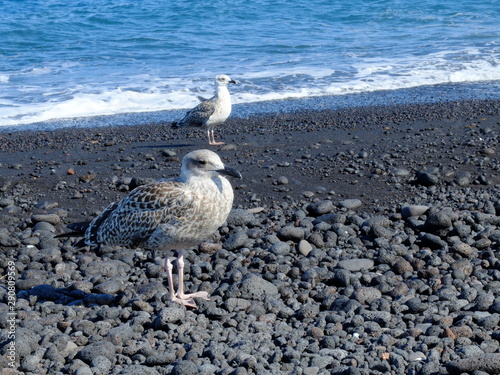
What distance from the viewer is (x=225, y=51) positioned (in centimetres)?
1878

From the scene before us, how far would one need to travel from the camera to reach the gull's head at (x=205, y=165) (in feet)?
15.2

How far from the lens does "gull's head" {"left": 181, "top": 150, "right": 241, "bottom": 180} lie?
464cm

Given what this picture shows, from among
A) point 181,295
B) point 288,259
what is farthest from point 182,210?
point 288,259

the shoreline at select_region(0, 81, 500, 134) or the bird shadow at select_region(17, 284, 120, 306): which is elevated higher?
the bird shadow at select_region(17, 284, 120, 306)

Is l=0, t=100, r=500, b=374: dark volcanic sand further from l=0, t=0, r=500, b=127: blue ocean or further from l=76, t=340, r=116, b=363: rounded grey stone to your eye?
l=0, t=0, r=500, b=127: blue ocean

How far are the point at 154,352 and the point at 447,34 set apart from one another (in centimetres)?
1956

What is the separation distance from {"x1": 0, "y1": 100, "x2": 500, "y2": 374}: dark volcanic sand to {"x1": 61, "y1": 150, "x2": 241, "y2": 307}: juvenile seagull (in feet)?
1.41

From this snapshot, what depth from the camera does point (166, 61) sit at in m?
17.7

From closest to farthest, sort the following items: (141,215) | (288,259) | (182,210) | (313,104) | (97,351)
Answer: (97,351)
(182,210)
(141,215)
(288,259)
(313,104)

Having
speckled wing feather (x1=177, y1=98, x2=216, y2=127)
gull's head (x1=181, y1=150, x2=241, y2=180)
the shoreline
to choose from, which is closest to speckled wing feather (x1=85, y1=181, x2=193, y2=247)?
gull's head (x1=181, y1=150, x2=241, y2=180)

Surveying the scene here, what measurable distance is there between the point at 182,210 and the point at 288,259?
1.41m

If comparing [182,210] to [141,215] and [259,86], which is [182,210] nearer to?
[141,215]

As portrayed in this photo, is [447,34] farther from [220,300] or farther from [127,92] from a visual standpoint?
[220,300]

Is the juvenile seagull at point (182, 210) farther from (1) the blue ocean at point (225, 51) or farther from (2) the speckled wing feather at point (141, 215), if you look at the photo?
(1) the blue ocean at point (225, 51)
